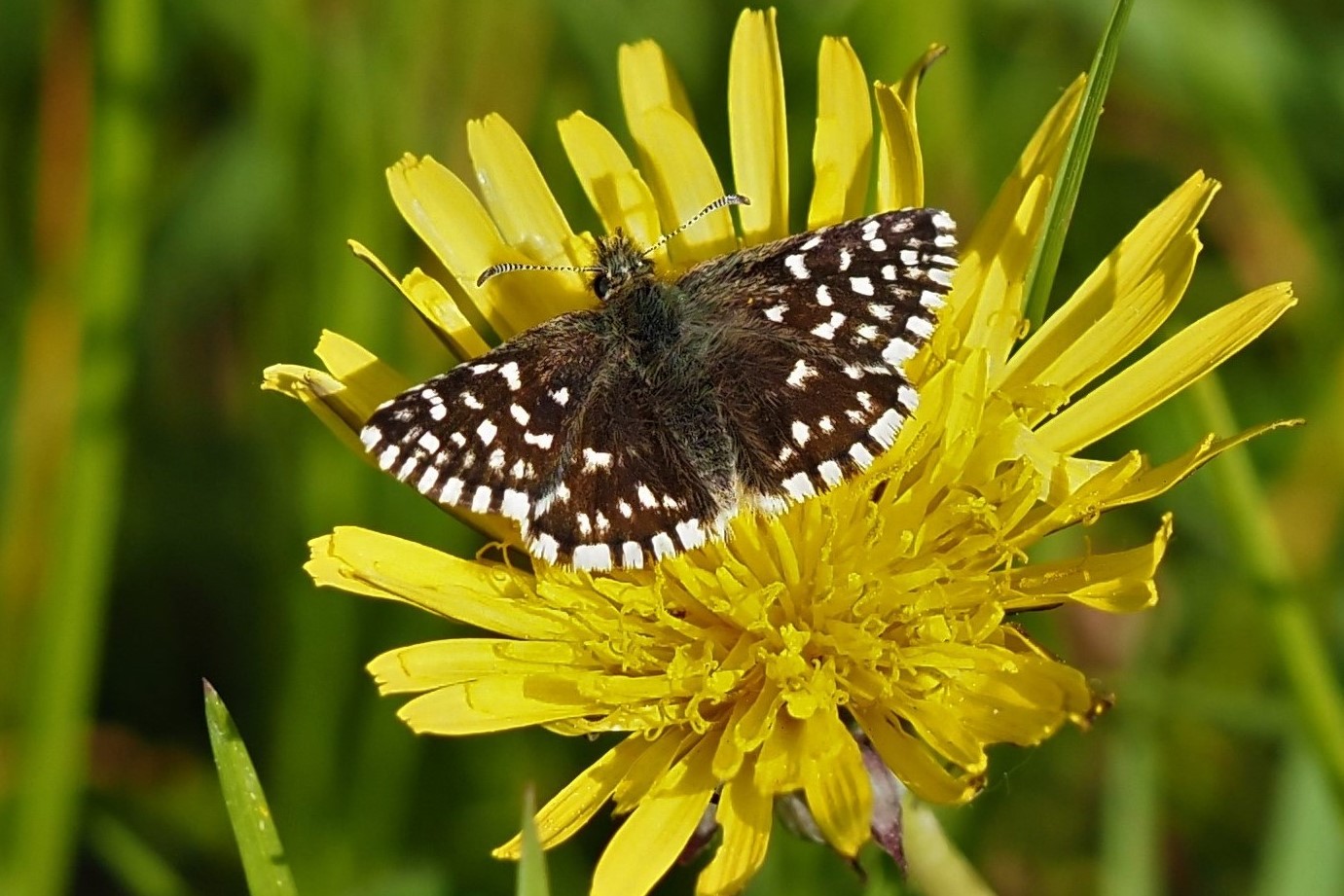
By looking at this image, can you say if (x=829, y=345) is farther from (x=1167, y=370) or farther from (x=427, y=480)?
(x=427, y=480)

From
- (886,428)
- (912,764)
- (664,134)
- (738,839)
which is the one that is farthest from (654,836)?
(664,134)

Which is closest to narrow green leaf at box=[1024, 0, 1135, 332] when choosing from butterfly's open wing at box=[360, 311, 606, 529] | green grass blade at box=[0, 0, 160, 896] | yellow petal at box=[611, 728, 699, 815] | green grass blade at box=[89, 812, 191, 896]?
butterfly's open wing at box=[360, 311, 606, 529]

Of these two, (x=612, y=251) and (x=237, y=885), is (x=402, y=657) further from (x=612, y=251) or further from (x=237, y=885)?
(x=237, y=885)

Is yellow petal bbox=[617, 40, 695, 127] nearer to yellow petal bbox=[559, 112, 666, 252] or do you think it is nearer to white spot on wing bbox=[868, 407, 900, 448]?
yellow petal bbox=[559, 112, 666, 252]

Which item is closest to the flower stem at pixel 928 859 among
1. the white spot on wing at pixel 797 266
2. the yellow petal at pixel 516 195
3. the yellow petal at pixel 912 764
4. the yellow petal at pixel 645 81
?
the yellow petal at pixel 912 764

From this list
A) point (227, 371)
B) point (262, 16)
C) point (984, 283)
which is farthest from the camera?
point (227, 371)

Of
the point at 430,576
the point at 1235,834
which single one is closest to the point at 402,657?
the point at 430,576
